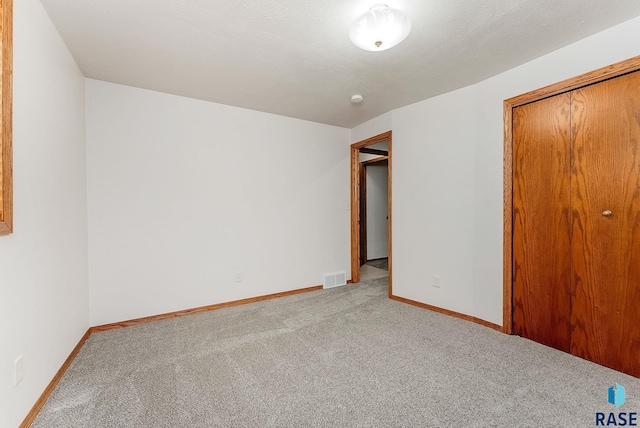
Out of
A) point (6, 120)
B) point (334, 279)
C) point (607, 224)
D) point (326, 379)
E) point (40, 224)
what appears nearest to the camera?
point (6, 120)

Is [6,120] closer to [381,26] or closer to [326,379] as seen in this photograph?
[381,26]

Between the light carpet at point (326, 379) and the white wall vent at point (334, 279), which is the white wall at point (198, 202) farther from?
the light carpet at point (326, 379)

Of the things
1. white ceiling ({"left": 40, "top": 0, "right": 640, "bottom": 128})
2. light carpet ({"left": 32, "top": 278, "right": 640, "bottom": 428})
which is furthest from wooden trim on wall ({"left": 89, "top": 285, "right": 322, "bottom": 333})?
white ceiling ({"left": 40, "top": 0, "right": 640, "bottom": 128})

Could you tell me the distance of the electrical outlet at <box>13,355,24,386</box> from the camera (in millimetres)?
1323

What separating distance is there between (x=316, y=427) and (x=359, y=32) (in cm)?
226

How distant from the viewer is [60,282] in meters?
1.91

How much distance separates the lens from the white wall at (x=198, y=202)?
2.64 meters

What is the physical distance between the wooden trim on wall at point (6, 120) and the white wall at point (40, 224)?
11cm

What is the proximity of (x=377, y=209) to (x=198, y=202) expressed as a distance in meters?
3.97

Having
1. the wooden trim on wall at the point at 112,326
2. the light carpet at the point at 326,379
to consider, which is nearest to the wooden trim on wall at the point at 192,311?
the wooden trim on wall at the point at 112,326

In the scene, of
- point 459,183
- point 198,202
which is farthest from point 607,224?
point 198,202

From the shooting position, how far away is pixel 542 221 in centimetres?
225

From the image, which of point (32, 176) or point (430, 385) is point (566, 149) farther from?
point (32, 176)

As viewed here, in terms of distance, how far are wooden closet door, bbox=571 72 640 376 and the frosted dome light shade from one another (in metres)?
1.51
